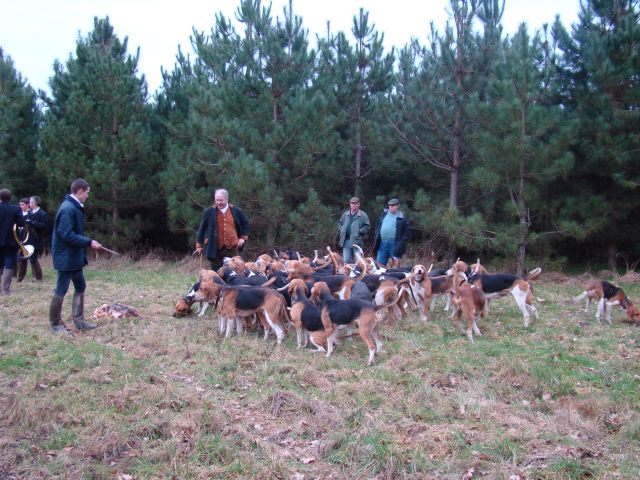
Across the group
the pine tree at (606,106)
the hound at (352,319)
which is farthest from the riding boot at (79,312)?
the pine tree at (606,106)

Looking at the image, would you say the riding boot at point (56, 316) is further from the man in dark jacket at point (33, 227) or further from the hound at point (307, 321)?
the man in dark jacket at point (33, 227)

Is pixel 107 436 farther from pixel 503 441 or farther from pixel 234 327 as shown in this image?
pixel 234 327

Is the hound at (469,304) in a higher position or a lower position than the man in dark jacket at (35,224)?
lower

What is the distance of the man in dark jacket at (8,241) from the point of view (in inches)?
420

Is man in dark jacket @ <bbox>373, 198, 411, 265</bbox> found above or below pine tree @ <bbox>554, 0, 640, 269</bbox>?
below

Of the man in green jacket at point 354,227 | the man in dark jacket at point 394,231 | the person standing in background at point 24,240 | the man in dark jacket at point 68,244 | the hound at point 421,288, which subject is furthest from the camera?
the person standing in background at point 24,240

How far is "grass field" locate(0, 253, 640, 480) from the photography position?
4.12 meters

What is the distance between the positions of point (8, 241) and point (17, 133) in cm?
1117

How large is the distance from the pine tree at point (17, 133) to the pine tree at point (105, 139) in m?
1.66

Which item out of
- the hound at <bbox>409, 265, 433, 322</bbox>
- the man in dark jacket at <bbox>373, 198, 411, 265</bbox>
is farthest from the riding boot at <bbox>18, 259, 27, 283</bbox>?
the hound at <bbox>409, 265, 433, 322</bbox>

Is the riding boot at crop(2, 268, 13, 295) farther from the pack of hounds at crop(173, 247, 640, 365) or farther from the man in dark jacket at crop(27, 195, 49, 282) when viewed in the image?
the pack of hounds at crop(173, 247, 640, 365)

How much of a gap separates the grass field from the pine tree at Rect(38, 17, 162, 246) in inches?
401

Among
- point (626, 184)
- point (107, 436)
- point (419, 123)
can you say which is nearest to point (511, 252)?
point (626, 184)

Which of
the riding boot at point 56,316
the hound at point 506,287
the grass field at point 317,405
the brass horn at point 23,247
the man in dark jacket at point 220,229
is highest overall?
the man in dark jacket at point 220,229
